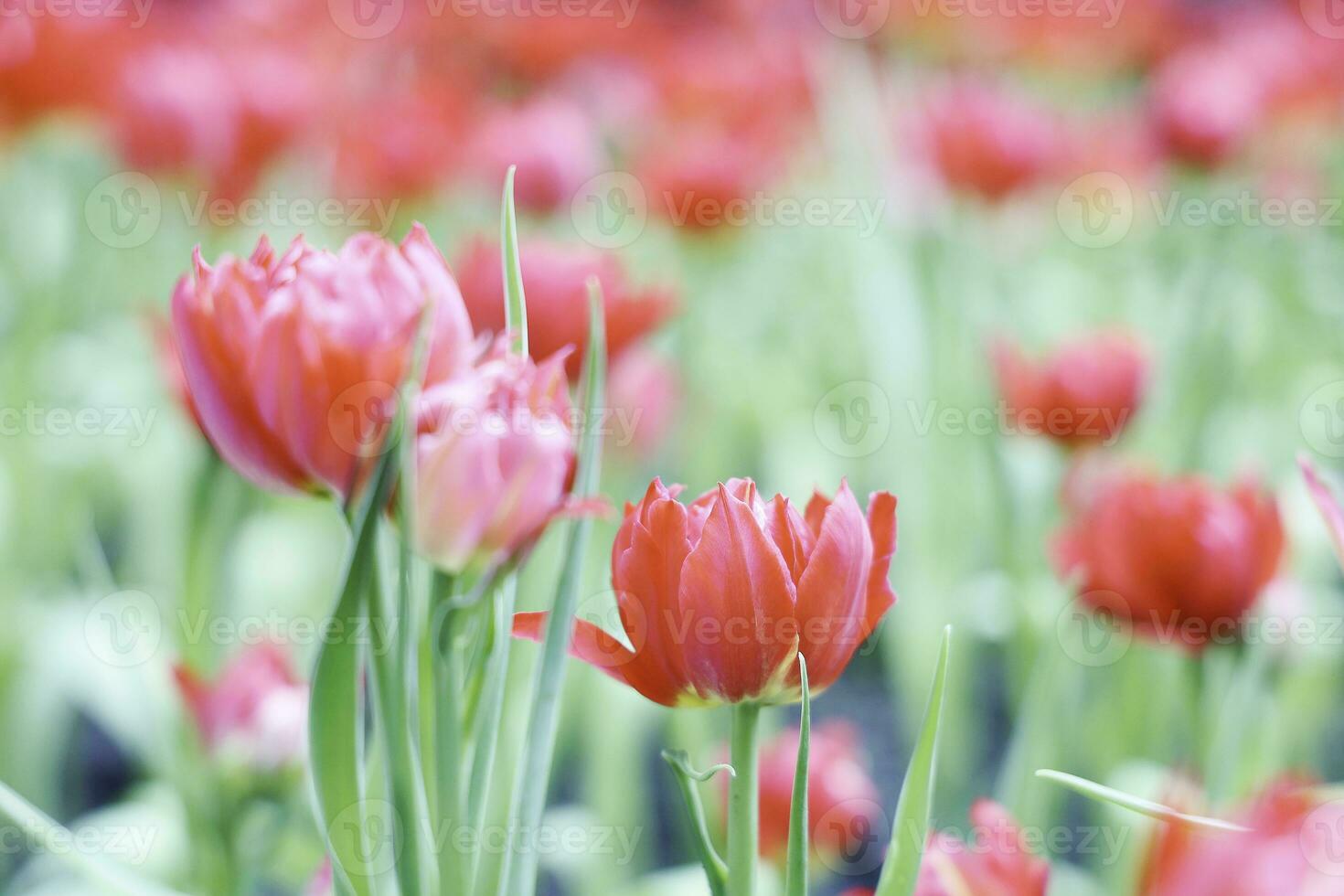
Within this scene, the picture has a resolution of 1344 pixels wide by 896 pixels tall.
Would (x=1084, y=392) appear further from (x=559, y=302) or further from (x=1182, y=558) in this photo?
(x=559, y=302)

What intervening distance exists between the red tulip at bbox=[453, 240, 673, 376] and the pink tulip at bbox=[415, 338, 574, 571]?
35 cm

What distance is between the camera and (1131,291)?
66.2 inches

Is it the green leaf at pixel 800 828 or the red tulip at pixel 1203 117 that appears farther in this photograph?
the red tulip at pixel 1203 117

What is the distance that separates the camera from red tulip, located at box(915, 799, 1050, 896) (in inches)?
13.3

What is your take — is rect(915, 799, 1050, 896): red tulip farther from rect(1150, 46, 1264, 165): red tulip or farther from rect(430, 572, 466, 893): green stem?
rect(1150, 46, 1264, 165): red tulip

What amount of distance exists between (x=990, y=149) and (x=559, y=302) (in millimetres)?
663

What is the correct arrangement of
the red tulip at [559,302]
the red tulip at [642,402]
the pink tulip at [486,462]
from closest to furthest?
1. the pink tulip at [486,462]
2. the red tulip at [559,302]
3. the red tulip at [642,402]

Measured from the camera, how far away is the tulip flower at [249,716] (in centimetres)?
56

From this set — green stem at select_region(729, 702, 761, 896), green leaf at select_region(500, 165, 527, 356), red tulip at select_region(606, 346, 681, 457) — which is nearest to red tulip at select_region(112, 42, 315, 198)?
red tulip at select_region(606, 346, 681, 457)

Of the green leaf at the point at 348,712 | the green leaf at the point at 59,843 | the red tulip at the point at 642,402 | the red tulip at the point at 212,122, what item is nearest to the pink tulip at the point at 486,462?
the green leaf at the point at 348,712

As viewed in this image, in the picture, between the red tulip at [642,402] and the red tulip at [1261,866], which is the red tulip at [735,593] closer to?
the red tulip at [1261,866]

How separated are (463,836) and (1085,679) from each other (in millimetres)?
Answer: 852

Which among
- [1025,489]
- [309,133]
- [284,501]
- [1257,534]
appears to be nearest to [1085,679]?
[1025,489]

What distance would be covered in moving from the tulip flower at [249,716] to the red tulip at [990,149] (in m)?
0.89
